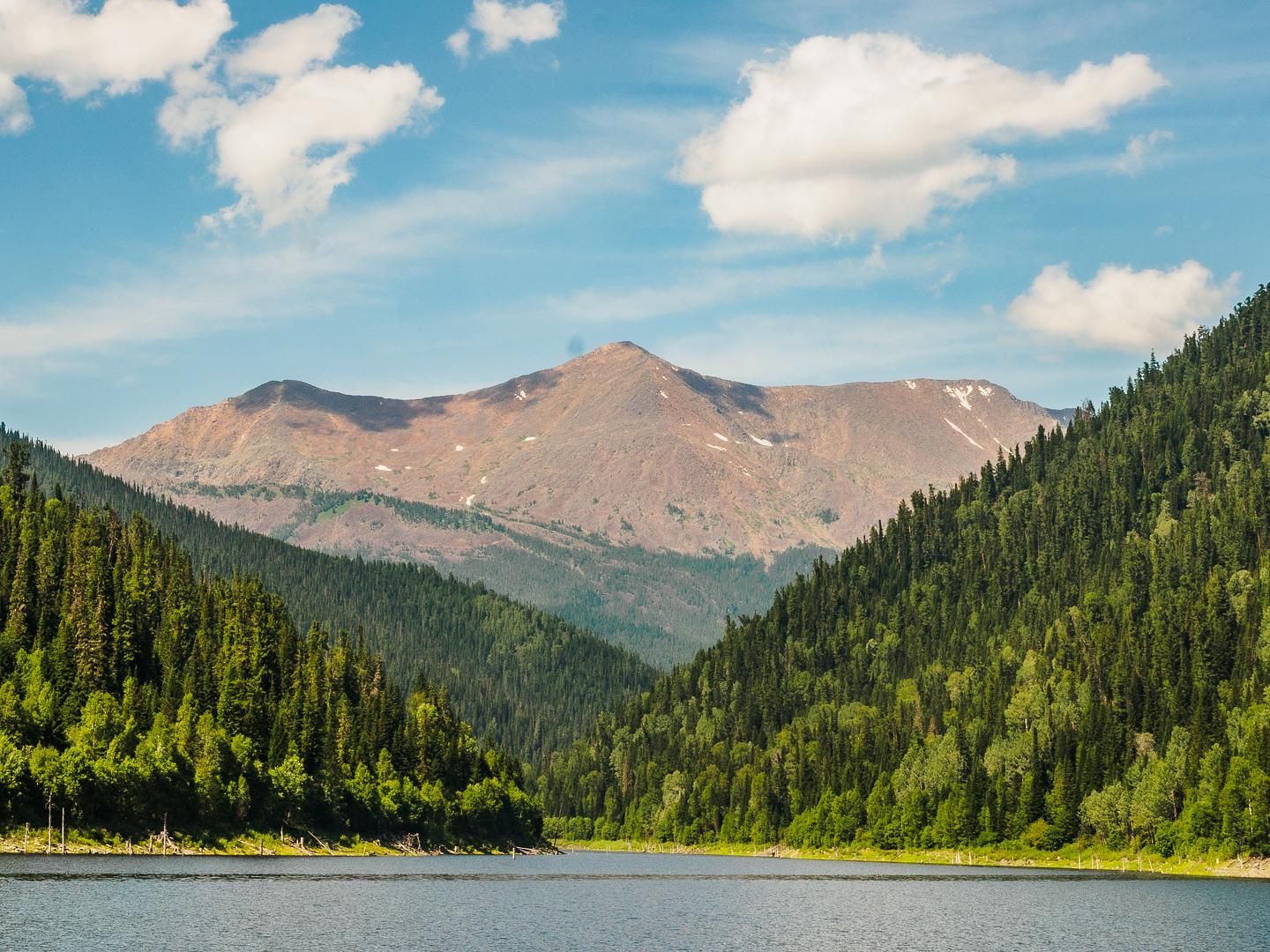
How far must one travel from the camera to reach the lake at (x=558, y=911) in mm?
118875

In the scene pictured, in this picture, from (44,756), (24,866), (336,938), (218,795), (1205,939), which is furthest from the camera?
(218,795)

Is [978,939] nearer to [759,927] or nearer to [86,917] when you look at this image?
[759,927]

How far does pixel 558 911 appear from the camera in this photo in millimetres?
150250

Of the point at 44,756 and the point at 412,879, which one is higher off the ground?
the point at 44,756

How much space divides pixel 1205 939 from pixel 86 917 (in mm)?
84525

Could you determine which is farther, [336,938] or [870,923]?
[870,923]

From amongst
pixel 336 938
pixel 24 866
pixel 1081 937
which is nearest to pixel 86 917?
pixel 336 938

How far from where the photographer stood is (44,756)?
178 meters

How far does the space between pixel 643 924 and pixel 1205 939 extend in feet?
148

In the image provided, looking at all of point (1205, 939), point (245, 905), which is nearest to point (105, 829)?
point (245, 905)

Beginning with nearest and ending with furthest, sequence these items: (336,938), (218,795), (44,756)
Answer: (336,938) → (44,756) → (218,795)

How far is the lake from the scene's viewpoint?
390 feet

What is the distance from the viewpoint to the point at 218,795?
198 meters

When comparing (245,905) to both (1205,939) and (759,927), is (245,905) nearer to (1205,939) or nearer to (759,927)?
(759,927)
